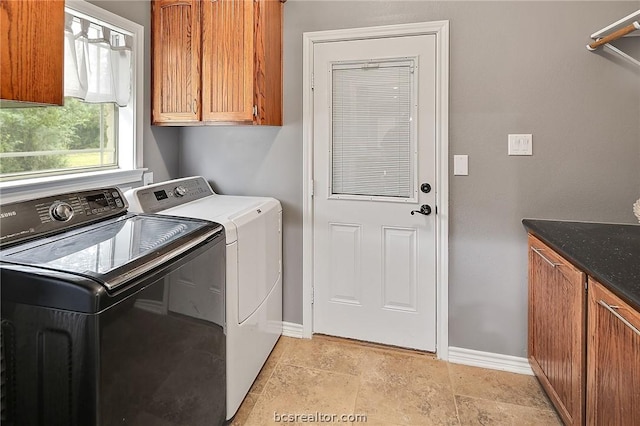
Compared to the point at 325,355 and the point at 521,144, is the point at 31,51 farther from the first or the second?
the point at 521,144

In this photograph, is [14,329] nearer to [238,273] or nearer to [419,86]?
[238,273]

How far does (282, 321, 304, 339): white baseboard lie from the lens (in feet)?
8.79

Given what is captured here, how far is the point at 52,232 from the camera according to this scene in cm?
142

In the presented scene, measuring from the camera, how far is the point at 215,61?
2.30 m

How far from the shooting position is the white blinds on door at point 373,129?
239 centimetres

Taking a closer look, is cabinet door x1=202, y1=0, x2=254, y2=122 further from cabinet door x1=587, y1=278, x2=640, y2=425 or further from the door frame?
cabinet door x1=587, y1=278, x2=640, y2=425

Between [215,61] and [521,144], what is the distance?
6.07 ft

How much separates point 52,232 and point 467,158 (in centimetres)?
208

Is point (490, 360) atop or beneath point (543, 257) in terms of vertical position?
beneath

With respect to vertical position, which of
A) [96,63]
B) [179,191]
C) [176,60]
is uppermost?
[176,60]

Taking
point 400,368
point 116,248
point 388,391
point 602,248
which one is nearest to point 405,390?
point 388,391

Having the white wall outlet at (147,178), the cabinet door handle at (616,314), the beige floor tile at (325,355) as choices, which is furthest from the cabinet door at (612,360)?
the white wall outlet at (147,178)

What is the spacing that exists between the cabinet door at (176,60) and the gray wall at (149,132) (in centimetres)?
4

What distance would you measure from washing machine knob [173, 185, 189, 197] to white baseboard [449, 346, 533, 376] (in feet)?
6.26
